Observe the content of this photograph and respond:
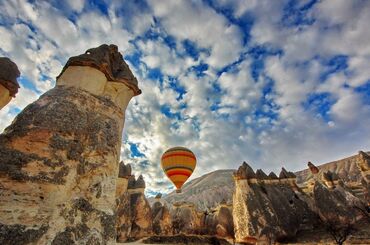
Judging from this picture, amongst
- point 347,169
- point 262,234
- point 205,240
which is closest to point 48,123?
point 205,240

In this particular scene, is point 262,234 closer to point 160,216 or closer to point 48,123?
point 160,216

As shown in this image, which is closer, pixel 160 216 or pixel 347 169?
pixel 160 216

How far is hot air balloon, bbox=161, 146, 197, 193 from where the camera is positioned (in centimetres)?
1487

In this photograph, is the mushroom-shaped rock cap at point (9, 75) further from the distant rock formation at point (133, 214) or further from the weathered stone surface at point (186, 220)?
the weathered stone surface at point (186, 220)

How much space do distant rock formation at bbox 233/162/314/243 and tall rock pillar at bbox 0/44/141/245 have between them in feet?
52.0

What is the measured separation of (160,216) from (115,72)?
22763 mm

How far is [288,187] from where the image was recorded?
68.3ft

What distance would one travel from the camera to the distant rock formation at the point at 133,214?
682 inches

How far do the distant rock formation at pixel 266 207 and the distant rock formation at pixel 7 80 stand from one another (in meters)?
16.2

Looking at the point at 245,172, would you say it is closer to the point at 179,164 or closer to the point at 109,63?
the point at 179,164

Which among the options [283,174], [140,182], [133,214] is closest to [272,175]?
[283,174]

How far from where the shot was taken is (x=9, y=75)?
6.63 m

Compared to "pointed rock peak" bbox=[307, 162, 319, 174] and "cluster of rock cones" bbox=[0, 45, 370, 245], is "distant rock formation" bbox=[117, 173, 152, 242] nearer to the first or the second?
"cluster of rock cones" bbox=[0, 45, 370, 245]

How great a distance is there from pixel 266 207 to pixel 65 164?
57.8 feet
